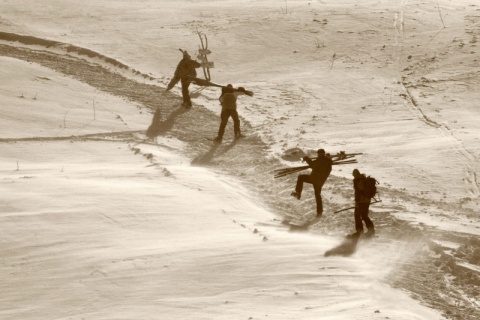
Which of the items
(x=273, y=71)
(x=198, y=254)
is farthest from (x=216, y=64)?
(x=198, y=254)

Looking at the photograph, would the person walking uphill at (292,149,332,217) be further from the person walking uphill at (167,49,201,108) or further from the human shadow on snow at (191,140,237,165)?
the person walking uphill at (167,49,201,108)

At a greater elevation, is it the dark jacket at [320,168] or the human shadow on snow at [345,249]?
the dark jacket at [320,168]

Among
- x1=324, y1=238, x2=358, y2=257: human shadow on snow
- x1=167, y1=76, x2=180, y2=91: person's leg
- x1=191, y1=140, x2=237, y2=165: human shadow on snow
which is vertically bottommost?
x1=324, y1=238, x2=358, y2=257: human shadow on snow

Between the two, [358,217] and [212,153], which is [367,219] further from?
[212,153]

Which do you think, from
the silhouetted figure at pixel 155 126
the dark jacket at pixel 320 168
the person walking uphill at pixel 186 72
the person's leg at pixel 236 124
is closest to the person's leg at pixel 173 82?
the person walking uphill at pixel 186 72

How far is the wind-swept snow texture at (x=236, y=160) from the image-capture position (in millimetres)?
14984

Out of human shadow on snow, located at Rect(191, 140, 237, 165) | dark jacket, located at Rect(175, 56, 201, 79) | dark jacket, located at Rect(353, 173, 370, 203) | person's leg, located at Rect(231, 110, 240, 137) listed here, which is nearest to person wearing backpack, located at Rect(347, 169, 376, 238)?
dark jacket, located at Rect(353, 173, 370, 203)

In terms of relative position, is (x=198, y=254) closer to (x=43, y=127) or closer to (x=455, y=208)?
(x=455, y=208)

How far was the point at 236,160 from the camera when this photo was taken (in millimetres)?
23344

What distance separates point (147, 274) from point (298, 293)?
225cm

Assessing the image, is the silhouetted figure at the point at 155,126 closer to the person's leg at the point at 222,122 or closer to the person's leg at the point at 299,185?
the person's leg at the point at 222,122

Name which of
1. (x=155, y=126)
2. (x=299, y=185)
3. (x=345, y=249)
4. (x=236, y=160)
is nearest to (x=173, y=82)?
(x=155, y=126)

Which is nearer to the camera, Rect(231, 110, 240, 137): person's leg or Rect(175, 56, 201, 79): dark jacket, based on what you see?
Rect(231, 110, 240, 137): person's leg

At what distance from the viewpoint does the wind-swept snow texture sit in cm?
1498
